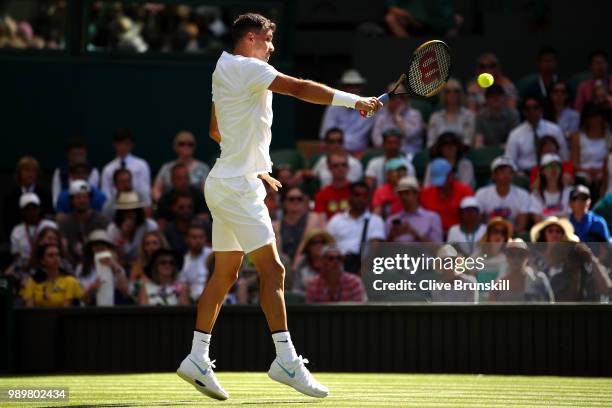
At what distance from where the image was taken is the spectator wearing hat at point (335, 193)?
12203 mm

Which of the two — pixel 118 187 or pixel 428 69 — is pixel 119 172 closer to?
pixel 118 187

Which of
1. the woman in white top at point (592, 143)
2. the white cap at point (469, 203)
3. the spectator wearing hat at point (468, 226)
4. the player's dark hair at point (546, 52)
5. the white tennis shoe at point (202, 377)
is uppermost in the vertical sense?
the player's dark hair at point (546, 52)

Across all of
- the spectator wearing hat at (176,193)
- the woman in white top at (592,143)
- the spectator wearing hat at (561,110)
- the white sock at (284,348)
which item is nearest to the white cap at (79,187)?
the spectator wearing hat at (176,193)

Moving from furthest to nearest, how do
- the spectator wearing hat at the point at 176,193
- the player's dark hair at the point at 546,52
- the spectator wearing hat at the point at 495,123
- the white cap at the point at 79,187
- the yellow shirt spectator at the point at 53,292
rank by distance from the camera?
the player's dark hair at the point at 546,52
the spectator wearing hat at the point at 495,123
the spectator wearing hat at the point at 176,193
the white cap at the point at 79,187
the yellow shirt spectator at the point at 53,292

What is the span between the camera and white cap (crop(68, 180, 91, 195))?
12141mm

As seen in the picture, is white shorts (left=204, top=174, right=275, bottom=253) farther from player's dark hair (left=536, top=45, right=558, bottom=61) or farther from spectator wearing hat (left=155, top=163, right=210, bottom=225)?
player's dark hair (left=536, top=45, right=558, bottom=61)

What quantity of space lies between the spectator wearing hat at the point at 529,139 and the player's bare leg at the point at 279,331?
20.7ft

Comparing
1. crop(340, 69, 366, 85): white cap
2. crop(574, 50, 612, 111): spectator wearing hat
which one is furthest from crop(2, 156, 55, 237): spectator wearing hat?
crop(574, 50, 612, 111): spectator wearing hat

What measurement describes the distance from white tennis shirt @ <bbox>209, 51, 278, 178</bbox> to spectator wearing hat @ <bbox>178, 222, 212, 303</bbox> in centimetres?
422

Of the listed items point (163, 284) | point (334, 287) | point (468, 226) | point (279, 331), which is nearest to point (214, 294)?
point (279, 331)

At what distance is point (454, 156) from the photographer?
12.4 meters

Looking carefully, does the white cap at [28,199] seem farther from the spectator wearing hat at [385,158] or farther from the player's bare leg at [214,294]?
the player's bare leg at [214,294]

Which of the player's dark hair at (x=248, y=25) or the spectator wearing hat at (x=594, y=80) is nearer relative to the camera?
the player's dark hair at (x=248, y=25)

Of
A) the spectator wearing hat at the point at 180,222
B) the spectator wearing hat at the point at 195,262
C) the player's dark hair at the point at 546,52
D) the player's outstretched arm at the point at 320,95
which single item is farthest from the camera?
the player's dark hair at the point at 546,52
